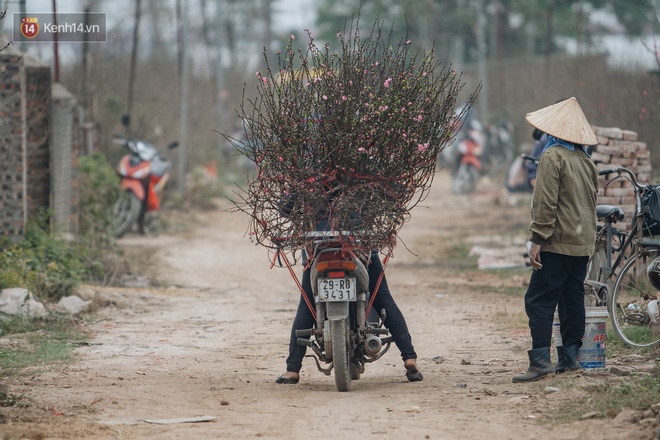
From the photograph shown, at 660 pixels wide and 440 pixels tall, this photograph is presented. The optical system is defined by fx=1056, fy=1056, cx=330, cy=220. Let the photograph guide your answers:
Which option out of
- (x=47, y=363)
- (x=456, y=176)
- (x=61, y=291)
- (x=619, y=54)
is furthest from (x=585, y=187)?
(x=456, y=176)

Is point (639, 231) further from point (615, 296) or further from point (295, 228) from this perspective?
point (295, 228)

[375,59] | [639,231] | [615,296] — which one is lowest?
[615,296]

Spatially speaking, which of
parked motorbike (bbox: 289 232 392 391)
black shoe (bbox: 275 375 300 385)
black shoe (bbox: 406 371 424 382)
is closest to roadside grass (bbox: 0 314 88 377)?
black shoe (bbox: 275 375 300 385)

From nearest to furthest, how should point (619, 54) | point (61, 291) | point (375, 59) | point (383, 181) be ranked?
point (383, 181), point (375, 59), point (61, 291), point (619, 54)

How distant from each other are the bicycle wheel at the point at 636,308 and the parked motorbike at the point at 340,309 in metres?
1.91

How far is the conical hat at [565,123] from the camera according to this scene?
6758mm

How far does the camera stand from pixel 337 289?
Result: 6719 mm

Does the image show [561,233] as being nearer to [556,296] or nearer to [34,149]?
[556,296]

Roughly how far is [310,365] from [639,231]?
2.66 metres

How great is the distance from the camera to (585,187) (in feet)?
22.3

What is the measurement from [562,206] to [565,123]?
21.4 inches

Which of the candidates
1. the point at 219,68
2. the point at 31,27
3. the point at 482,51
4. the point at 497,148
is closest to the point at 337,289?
the point at 31,27

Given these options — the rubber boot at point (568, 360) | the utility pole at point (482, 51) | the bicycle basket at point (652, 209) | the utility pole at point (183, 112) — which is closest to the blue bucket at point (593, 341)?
the rubber boot at point (568, 360)

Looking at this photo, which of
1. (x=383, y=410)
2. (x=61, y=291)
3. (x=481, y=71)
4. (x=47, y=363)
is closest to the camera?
(x=383, y=410)
